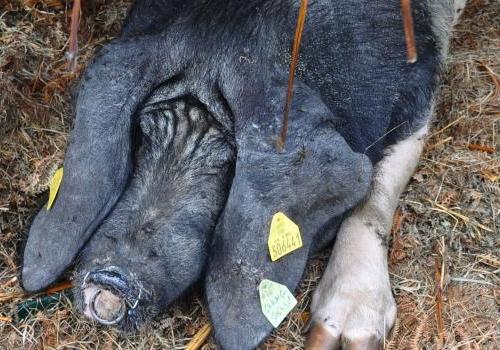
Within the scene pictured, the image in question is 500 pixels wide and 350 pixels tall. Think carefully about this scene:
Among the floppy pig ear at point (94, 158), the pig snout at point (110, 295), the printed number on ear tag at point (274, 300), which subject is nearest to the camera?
the pig snout at point (110, 295)

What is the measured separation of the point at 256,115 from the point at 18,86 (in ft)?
4.48

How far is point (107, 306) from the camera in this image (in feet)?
7.72

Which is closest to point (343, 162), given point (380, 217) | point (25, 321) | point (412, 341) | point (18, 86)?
point (380, 217)

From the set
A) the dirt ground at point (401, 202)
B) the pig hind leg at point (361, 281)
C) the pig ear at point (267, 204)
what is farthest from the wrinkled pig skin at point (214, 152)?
the dirt ground at point (401, 202)

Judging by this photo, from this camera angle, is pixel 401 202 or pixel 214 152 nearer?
pixel 214 152

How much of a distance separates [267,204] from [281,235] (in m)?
0.11

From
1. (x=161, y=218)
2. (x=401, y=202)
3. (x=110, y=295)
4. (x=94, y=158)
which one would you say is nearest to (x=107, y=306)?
(x=110, y=295)

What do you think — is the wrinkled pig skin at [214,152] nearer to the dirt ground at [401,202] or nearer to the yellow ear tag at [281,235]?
the yellow ear tag at [281,235]

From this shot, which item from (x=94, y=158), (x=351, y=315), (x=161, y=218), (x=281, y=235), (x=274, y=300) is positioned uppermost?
(x=94, y=158)

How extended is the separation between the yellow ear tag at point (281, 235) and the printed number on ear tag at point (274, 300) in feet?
0.29

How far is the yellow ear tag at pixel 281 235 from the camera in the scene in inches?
96.0

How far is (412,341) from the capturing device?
8.78 ft

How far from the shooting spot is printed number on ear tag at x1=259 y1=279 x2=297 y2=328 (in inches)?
96.1

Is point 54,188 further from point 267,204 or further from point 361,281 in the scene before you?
point 361,281
